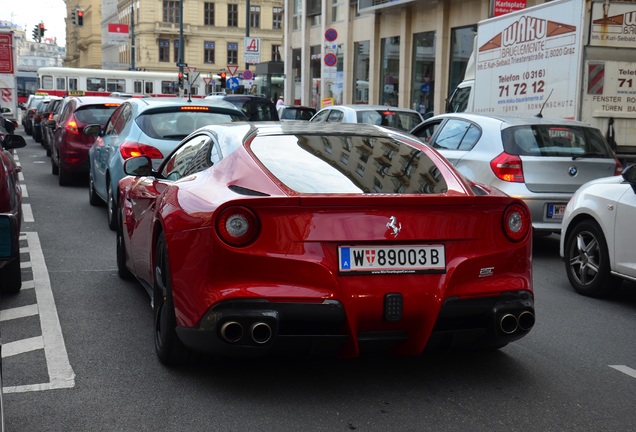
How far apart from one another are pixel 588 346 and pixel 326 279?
8.01ft

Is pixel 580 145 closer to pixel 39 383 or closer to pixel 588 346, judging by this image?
pixel 588 346

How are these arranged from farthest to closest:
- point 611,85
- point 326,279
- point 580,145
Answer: point 611,85
point 580,145
point 326,279

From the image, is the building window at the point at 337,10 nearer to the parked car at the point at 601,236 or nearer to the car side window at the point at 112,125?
the car side window at the point at 112,125

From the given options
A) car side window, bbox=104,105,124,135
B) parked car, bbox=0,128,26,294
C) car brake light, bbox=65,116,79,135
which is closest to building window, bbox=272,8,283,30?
car brake light, bbox=65,116,79,135

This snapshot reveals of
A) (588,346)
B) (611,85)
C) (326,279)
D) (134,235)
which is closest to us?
(326,279)

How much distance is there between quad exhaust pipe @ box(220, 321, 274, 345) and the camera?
14.2ft

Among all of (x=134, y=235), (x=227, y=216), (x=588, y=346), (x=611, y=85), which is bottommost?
(x=588, y=346)

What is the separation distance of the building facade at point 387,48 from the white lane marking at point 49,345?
19636 mm

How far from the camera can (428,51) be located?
3222 cm


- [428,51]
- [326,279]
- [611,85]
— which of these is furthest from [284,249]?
[428,51]

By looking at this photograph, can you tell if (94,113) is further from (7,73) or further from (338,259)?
(7,73)

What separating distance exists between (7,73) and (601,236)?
2751 centimetres

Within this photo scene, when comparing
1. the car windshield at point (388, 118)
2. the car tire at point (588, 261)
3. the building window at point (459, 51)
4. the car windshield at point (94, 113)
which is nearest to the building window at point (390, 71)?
the building window at point (459, 51)

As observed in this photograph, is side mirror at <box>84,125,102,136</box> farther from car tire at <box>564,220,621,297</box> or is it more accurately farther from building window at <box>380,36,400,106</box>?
building window at <box>380,36,400,106</box>
